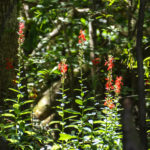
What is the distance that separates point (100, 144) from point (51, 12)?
6.70ft

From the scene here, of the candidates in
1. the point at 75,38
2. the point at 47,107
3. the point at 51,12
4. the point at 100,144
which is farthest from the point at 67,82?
the point at 100,144

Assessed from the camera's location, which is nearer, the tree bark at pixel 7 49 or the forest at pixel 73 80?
the forest at pixel 73 80

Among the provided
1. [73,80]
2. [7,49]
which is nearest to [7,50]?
[7,49]

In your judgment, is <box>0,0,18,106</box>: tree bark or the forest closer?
the forest

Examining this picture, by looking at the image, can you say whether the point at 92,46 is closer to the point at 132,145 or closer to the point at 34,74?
the point at 34,74

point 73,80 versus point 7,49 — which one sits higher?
point 7,49

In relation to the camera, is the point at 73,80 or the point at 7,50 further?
the point at 73,80

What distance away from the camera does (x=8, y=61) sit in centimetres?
327

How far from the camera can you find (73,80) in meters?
4.09

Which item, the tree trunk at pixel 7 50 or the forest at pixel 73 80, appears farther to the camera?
the tree trunk at pixel 7 50

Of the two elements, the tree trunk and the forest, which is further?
the tree trunk

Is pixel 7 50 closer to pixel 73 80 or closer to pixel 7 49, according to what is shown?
pixel 7 49

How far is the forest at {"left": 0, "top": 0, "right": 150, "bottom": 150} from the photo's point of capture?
1276 mm

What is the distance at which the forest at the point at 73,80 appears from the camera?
4.19ft
